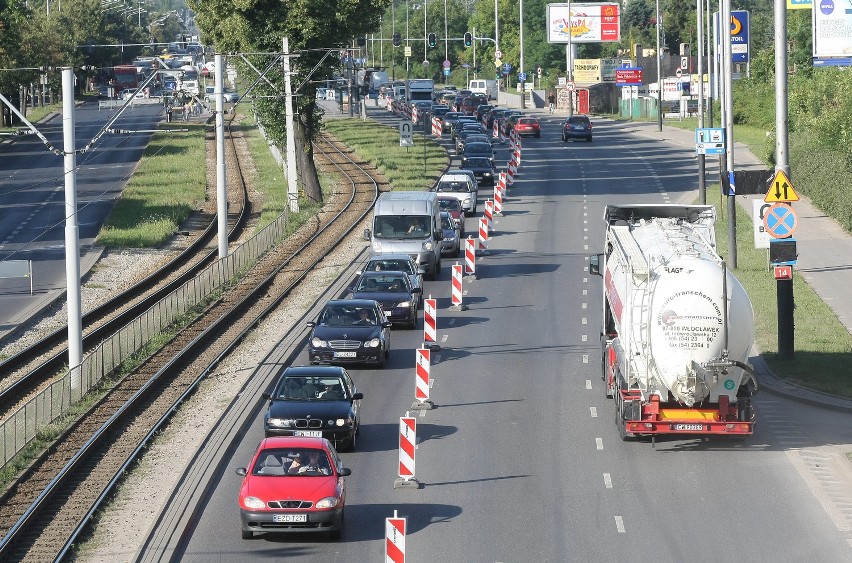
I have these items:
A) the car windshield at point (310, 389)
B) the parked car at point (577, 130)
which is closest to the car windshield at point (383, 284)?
the car windshield at point (310, 389)

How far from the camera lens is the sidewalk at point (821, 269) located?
93.7 feet

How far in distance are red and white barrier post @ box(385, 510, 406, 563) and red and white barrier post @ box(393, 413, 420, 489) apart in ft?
15.7

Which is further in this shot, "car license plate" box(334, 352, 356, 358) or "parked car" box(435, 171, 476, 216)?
"parked car" box(435, 171, 476, 216)

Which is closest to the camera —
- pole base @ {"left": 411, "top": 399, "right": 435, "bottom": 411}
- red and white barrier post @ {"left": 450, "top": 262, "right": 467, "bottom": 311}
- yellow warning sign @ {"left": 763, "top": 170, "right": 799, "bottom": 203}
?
pole base @ {"left": 411, "top": 399, "right": 435, "bottom": 411}

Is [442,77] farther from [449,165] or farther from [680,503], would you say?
[680,503]

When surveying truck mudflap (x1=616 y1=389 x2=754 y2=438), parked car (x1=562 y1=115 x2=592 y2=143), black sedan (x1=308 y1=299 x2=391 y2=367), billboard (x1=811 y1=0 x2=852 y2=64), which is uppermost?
billboard (x1=811 y1=0 x2=852 y2=64)

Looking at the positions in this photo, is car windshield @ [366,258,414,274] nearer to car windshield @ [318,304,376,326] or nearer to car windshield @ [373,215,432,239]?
car windshield @ [373,215,432,239]

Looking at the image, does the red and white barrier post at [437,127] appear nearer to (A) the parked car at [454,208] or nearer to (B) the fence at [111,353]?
(A) the parked car at [454,208]

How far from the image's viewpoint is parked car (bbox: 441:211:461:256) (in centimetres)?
4838

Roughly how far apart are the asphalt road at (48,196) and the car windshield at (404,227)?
1105cm

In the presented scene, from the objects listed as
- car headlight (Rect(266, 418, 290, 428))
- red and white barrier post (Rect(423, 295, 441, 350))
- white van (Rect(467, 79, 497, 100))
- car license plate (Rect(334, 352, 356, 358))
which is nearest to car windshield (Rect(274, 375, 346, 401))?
car headlight (Rect(266, 418, 290, 428))

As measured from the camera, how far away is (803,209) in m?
59.7

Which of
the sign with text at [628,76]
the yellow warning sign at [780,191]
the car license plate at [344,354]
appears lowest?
the car license plate at [344,354]

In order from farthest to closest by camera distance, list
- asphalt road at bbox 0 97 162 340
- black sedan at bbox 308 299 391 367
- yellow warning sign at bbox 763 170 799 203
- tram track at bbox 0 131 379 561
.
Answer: asphalt road at bbox 0 97 162 340, black sedan at bbox 308 299 391 367, yellow warning sign at bbox 763 170 799 203, tram track at bbox 0 131 379 561
